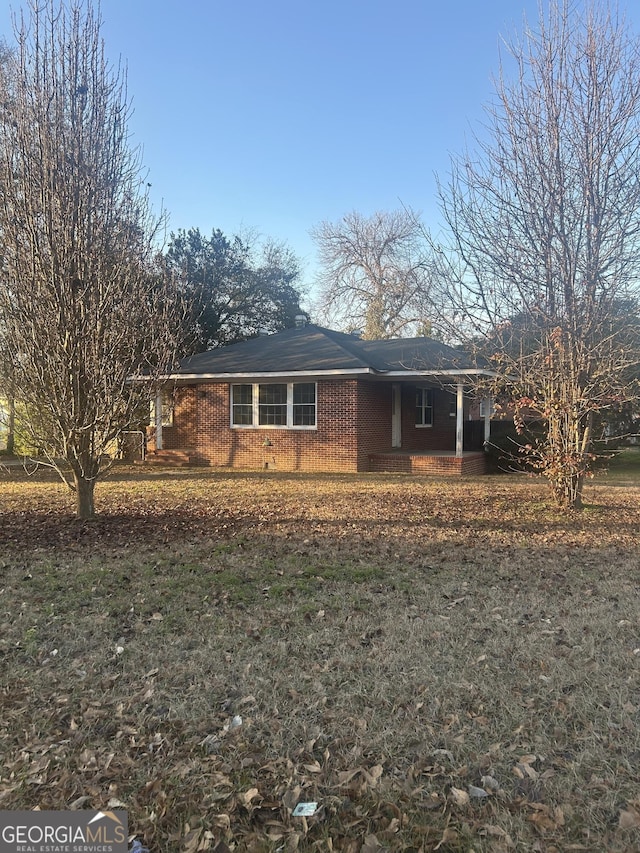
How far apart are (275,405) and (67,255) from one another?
9.41 metres

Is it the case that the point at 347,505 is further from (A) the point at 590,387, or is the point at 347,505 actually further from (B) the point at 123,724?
(B) the point at 123,724

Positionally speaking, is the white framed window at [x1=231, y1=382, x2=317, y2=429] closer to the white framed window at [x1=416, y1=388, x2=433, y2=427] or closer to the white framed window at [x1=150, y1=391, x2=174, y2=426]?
the white framed window at [x1=150, y1=391, x2=174, y2=426]

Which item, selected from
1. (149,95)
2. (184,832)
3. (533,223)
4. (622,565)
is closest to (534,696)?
(184,832)

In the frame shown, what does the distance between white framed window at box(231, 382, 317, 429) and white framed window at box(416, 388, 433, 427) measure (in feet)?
14.2

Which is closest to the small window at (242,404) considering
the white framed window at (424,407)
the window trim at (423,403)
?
the window trim at (423,403)

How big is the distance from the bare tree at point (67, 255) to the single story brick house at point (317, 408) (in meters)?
7.36

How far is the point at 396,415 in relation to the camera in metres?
17.5

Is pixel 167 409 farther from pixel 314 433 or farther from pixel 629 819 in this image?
pixel 629 819

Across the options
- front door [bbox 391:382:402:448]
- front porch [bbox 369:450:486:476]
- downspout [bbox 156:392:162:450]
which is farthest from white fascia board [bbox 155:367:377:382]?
front door [bbox 391:382:402:448]

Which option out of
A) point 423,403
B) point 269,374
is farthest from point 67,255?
point 423,403

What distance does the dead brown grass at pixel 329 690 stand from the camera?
2.35 metres

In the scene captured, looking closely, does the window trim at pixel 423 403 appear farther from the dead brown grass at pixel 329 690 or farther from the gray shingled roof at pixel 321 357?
the dead brown grass at pixel 329 690

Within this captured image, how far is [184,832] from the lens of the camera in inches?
88.4

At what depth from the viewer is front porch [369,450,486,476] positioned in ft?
49.2
